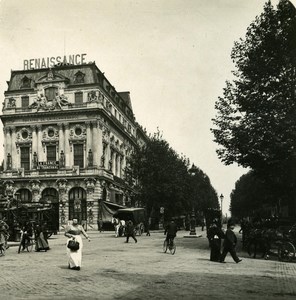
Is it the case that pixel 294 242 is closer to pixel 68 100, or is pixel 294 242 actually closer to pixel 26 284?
pixel 26 284

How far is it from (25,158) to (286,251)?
49.0 m

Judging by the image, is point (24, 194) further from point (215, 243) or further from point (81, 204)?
point (215, 243)

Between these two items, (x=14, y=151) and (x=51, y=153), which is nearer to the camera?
(x=51, y=153)

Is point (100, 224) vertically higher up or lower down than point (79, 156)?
lower down

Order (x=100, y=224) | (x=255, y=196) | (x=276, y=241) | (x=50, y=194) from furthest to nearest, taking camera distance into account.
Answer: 1. (x=255, y=196)
2. (x=50, y=194)
3. (x=100, y=224)
4. (x=276, y=241)

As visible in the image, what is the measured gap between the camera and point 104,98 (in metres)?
64.1

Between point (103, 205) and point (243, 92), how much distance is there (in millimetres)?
33692

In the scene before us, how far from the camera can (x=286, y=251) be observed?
19016 millimetres

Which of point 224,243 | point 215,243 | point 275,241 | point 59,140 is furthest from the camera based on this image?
point 59,140

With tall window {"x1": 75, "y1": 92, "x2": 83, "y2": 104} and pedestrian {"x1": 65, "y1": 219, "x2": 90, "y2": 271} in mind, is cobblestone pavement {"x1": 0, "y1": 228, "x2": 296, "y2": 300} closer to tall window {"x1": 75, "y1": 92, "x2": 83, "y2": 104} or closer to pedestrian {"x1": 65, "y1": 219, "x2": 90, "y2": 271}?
pedestrian {"x1": 65, "y1": 219, "x2": 90, "y2": 271}

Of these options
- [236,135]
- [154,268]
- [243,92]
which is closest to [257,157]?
[236,135]

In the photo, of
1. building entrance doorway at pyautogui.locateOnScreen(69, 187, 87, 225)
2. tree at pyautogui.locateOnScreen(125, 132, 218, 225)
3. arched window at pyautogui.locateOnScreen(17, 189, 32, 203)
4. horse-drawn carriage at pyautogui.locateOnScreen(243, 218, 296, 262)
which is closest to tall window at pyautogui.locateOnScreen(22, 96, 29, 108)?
arched window at pyautogui.locateOnScreen(17, 189, 32, 203)

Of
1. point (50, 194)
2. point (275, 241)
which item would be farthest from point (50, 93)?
point (275, 241)

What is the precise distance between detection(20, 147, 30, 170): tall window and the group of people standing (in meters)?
46.9
